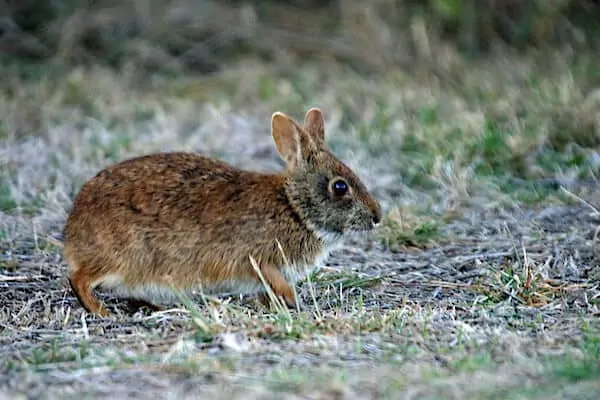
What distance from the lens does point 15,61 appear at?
11766 millimetres

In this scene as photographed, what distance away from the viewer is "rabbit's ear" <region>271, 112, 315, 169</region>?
5.67 meters

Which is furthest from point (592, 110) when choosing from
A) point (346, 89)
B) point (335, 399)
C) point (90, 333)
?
point (335, 399)

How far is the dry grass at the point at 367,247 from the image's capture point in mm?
4031

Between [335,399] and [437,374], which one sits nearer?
[335,399]

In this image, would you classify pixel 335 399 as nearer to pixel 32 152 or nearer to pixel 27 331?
pixel 27 331

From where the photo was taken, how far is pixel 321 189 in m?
5.63

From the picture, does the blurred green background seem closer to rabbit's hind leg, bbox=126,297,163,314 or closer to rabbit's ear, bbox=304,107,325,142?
rabbit's ear, bbox=304,107,325,142

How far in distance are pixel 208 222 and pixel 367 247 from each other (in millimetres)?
1482

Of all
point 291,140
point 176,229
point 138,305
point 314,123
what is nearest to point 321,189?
point 291,140

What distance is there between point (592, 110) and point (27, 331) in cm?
499

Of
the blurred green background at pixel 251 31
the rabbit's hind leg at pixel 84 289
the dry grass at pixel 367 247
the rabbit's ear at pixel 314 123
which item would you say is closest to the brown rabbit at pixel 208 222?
the rabbit's hind leg at pixel 84 289

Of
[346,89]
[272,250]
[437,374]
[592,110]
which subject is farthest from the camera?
[346,89]

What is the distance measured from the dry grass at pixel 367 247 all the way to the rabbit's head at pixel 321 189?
341 millimetres

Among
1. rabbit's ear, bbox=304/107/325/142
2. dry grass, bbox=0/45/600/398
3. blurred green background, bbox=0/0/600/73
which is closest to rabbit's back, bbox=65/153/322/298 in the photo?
dry grass, bbox=0/45/600/398
